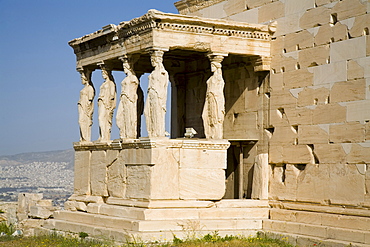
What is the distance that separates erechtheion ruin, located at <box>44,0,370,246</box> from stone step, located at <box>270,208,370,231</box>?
1.0 inches

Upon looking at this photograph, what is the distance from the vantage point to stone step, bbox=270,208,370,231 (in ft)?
44.7

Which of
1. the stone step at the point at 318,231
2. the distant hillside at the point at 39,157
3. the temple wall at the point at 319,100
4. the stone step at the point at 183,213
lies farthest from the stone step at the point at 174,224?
the distant hillside at the point at 39,157

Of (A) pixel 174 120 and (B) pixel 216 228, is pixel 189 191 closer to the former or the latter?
(B) pixel 216 228

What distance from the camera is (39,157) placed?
2729 inches

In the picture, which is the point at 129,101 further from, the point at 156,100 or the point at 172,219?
the point at 172,219

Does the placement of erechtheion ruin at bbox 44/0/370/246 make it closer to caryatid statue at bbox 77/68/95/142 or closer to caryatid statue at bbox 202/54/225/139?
caryatid statue at bbox 202/54/225/139

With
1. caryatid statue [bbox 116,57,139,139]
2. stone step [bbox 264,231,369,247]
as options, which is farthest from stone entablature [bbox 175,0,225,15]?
stone step [bbox 264,231,369,247]

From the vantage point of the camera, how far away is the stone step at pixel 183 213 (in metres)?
14.7

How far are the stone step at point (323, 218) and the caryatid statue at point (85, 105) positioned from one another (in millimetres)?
5160

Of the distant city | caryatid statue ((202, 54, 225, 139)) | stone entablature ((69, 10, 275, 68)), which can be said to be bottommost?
the distant city

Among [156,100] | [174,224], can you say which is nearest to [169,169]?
[174,224]

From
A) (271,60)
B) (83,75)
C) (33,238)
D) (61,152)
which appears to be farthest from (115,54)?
(61,152)

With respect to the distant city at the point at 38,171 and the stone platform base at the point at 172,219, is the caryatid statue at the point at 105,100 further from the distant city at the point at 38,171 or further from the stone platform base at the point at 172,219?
the distant city at the point at 38,171

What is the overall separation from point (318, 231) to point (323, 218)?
0.28m
